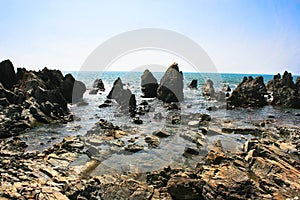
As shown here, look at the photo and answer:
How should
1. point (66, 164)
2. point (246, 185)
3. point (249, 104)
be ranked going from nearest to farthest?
point (246, 185) → point (66, 164) → point (249, 104)

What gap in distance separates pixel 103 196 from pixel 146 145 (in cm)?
1016

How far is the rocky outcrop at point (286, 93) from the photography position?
4767cm

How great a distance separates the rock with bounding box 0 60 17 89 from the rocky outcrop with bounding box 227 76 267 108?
4423cm

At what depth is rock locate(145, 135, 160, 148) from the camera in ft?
71.2

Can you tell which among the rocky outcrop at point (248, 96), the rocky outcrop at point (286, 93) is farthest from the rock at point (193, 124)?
the rocky outcrop at point (286, 93)

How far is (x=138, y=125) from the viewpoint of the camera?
30.1 metres

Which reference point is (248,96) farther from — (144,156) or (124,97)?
(144,156)

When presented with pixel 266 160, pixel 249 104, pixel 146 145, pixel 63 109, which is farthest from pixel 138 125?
pixel 249 104

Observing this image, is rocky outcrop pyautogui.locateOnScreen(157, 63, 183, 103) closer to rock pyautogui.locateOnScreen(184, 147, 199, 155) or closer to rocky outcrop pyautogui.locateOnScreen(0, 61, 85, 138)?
rocky outcrop pyautogui.locateOnScreen(0, 61, 85, 138)

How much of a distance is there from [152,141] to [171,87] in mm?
33724

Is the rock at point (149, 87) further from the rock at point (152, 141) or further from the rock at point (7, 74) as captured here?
the rock at point (152, 141)

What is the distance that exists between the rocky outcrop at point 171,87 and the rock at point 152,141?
29.2 m

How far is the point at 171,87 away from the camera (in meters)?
55.2

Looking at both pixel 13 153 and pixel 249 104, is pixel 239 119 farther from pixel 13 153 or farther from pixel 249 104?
pixel 13 153
